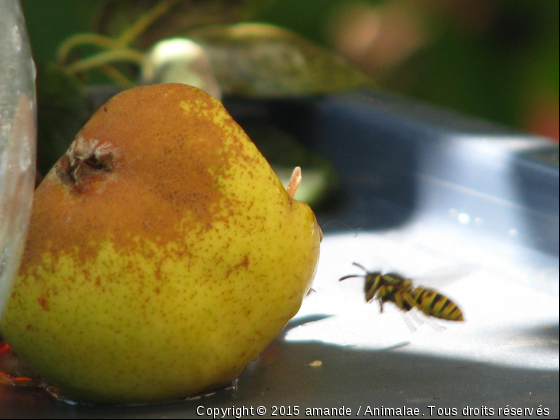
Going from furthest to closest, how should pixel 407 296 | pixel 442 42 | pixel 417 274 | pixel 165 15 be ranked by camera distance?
pixel 442 42 → pixel 165 15 → pixel 417 274 → pixel 407 296

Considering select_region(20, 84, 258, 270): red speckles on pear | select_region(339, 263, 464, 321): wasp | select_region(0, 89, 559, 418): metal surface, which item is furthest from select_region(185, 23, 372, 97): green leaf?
select_region(20, 84, 258, 270): red speckles on pear

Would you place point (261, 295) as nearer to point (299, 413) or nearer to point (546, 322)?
point (299, 413)

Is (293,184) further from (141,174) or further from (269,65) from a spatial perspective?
(269,65)

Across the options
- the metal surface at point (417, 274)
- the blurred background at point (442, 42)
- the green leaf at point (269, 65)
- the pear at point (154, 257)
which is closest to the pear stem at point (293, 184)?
the pear at point (154, 257)

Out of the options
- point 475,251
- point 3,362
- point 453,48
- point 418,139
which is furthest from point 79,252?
point 453,48

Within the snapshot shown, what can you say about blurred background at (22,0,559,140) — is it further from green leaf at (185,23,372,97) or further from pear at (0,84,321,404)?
pear at (0,84,321,404)

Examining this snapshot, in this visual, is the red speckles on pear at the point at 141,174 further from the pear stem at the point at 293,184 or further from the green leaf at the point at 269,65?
the green leaf at the point at 269,65

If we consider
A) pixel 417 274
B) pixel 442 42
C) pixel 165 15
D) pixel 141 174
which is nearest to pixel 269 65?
pixel 165 15
